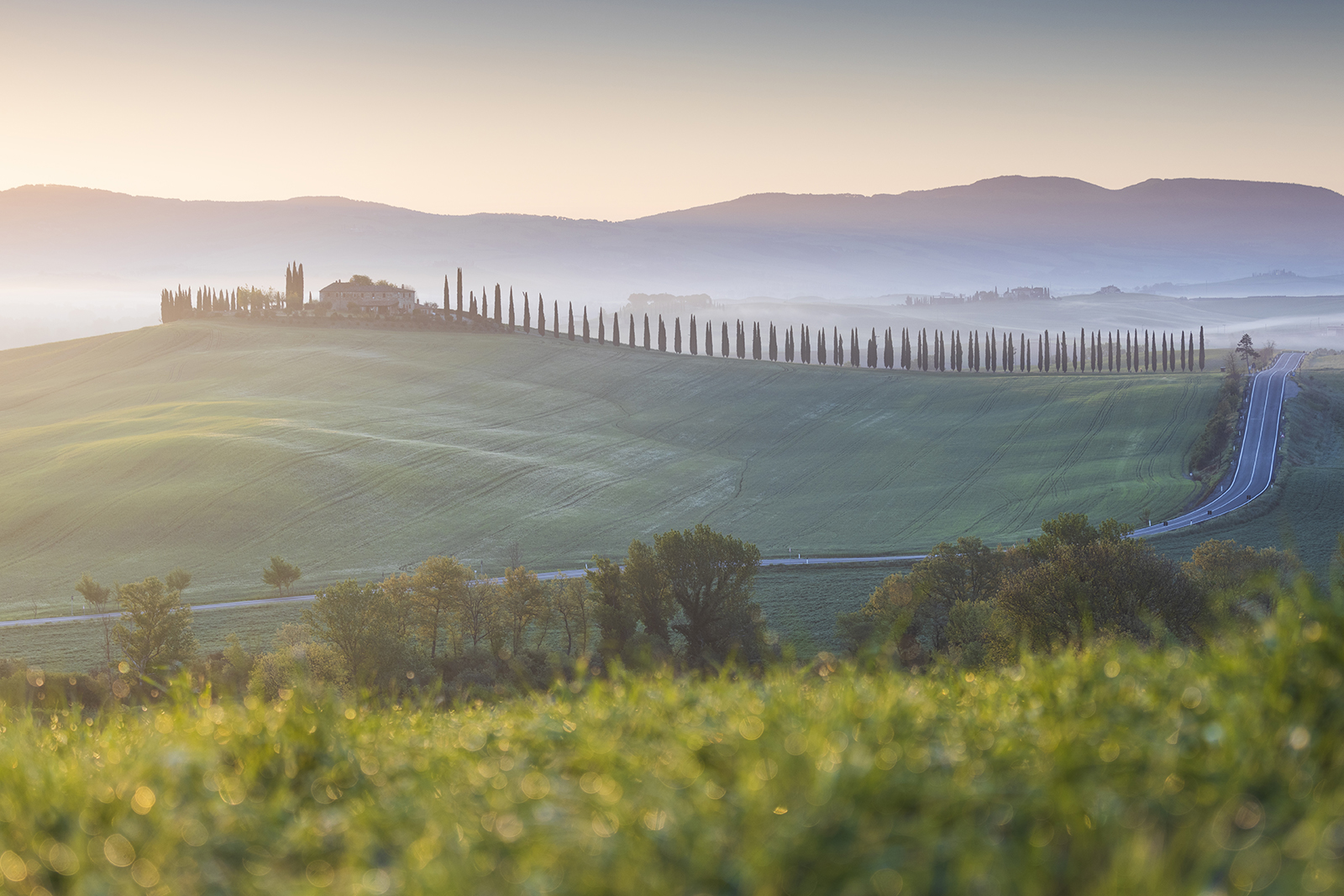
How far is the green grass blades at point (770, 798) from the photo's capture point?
311 cm

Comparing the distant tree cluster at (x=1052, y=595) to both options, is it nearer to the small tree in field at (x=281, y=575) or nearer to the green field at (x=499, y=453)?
the green field at (x=499, y=453)

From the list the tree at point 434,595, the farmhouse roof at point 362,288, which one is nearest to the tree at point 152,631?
the tree at point 434,595

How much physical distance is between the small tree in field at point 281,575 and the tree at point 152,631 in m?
13.2

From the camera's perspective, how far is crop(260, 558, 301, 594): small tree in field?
65812 mm

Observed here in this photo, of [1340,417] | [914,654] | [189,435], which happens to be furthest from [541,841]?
[1340,417]

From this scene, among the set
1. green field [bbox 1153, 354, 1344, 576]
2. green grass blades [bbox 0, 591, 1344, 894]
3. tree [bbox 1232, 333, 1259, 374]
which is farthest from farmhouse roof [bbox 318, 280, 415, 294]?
green grass blades [bbox 0, 591, 1344, 894]

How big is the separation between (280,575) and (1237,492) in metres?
77.3

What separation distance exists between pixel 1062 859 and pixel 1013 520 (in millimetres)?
84135

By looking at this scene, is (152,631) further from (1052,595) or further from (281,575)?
(1052,595)

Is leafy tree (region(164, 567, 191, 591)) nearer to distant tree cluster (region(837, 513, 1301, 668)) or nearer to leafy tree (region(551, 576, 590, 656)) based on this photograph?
leafy tree (region(551, 576, 590, 656))

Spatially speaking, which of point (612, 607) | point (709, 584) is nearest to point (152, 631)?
point (612, 607)

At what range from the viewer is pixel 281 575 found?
66125mm

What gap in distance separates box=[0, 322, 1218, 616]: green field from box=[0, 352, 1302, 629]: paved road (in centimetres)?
288

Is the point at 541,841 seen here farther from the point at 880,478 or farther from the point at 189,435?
the point at 189,435
